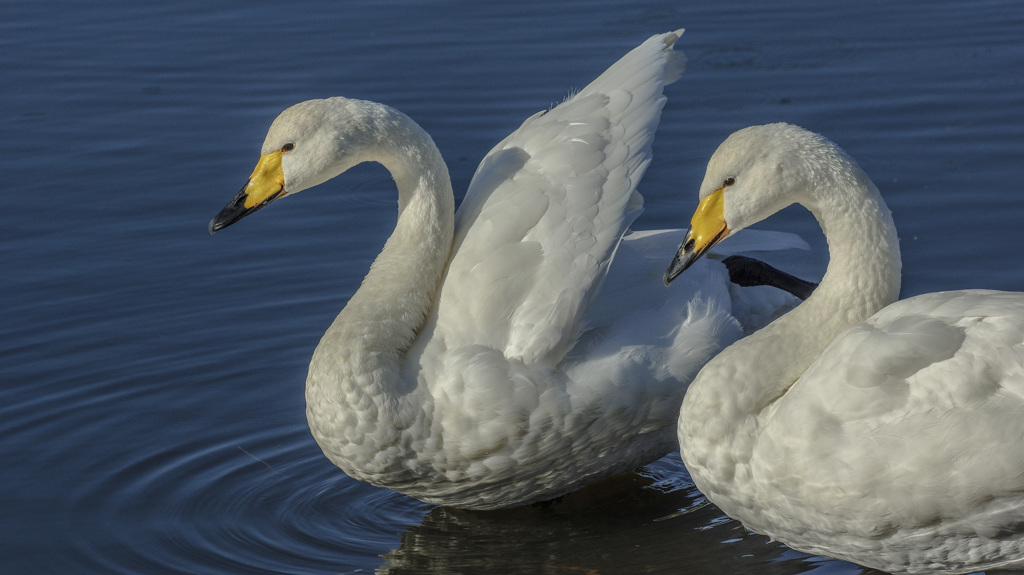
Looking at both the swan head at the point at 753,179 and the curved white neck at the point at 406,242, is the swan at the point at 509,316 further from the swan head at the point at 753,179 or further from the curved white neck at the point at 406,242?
the swan head at the point at 753,179

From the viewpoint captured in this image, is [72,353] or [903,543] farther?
[72,353]

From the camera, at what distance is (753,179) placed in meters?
4.65

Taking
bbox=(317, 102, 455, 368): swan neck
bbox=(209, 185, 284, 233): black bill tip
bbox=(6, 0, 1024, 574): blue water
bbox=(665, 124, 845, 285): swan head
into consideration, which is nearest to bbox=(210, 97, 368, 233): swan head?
bbox=(209, 185, 284, 233): black bill tip

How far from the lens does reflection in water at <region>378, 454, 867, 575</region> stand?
16.6 feet

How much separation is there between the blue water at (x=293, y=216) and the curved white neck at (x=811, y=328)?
0.77 metres

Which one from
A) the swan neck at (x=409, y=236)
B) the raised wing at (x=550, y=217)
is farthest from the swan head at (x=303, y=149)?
the raised wing at (x=550, y=217)

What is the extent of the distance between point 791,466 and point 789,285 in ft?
5.19

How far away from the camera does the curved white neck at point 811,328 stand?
4469mm

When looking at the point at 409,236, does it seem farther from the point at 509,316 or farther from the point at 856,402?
the point at 856,402

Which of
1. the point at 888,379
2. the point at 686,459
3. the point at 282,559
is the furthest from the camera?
the point at 282,559

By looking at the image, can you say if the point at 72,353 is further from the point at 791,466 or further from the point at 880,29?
the point at 880,29

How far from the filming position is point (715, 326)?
17.8ft

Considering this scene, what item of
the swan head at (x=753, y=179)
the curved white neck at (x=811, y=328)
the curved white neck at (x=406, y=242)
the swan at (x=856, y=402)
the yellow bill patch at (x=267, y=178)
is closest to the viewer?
the swan at (x=856, y=402)

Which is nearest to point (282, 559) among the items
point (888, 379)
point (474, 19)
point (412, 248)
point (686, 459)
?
point (412, 248)
